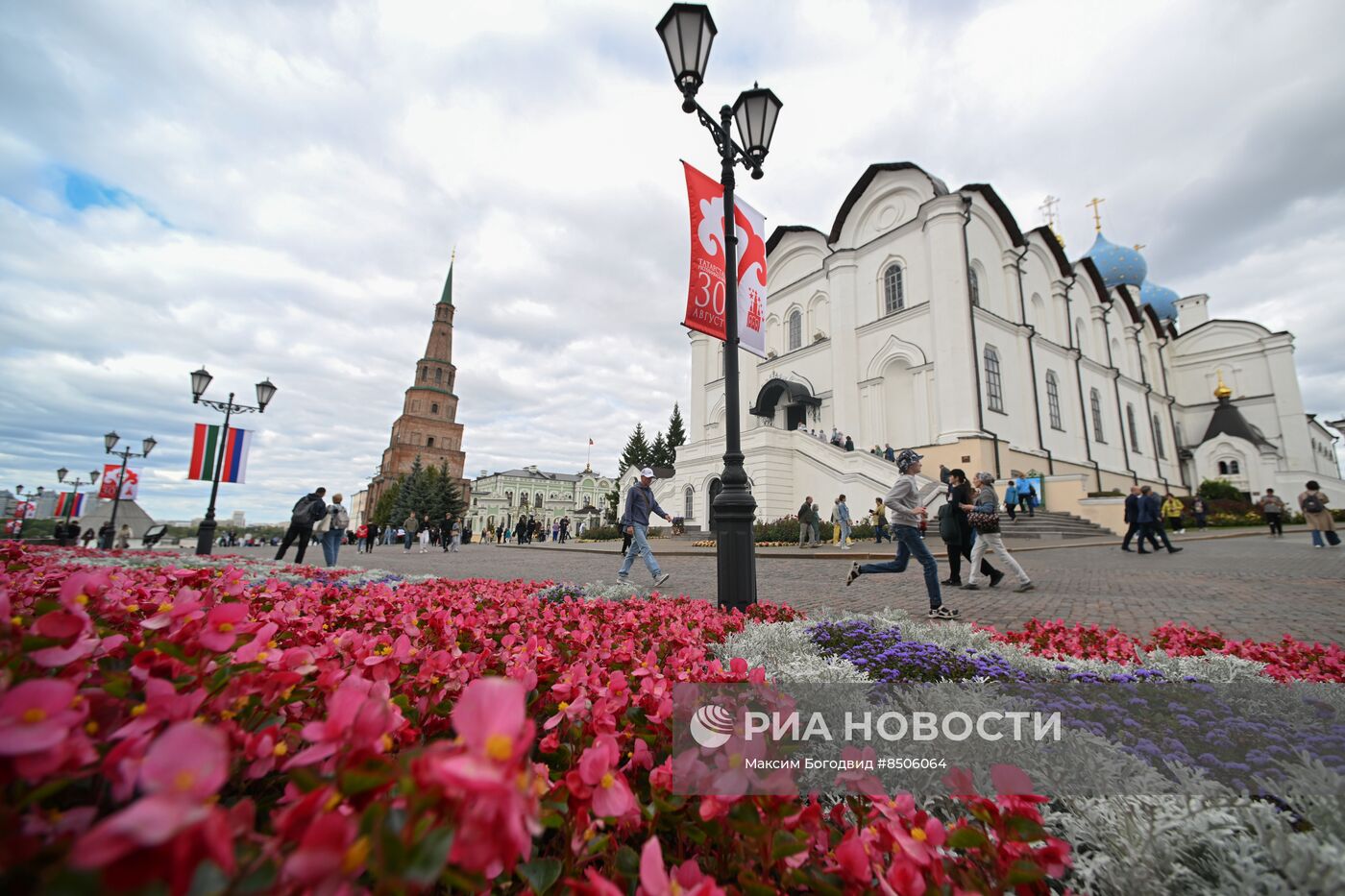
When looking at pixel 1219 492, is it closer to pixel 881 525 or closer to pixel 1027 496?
pixel 1027 496

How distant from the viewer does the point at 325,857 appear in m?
0.56

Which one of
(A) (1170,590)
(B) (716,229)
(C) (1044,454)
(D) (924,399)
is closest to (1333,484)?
→ (C) (1044,454)

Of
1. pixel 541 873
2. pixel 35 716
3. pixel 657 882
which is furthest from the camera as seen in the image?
pixel 541 873

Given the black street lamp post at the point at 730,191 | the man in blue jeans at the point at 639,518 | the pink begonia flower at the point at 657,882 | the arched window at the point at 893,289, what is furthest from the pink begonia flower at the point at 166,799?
the arched window at the point at 893,289

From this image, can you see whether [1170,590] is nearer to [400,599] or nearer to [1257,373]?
[400,599]

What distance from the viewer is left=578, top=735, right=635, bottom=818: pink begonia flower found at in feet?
3.43

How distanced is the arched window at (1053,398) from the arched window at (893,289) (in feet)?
32.0

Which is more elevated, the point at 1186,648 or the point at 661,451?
the point at 661,451

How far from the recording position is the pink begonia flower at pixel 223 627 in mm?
1045

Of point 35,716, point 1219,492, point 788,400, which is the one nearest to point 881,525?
point 788,400

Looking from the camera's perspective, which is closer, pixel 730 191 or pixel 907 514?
pixel 730 191

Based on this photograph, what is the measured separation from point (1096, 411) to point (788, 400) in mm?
18947

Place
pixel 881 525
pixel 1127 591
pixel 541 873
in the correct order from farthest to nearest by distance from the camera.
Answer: pixel 881 525 < pixel 1127 591 < pixel 541 873

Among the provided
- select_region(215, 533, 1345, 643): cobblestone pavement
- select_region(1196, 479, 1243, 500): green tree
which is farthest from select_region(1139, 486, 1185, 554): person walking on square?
select_region(1196, 479, 1243, 500): green tree
